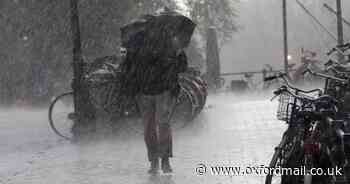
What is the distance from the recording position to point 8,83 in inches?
925

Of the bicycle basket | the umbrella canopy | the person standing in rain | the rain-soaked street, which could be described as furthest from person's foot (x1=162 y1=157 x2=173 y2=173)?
the bicycle basket

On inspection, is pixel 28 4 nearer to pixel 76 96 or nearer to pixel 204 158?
pixel 76 96

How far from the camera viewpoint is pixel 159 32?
7.62m

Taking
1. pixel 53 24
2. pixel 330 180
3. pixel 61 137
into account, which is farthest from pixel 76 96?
pixel 53 24

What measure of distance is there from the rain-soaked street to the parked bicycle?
1837 millimetres

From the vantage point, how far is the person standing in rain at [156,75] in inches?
295

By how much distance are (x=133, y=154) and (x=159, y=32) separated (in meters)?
2.25

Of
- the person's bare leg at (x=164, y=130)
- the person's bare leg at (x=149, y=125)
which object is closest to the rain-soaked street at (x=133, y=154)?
the person's bare leg at (x=164, y=130)

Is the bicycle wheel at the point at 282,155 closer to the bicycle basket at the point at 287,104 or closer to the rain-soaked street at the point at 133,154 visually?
the bicycle basket at the point at 287,104

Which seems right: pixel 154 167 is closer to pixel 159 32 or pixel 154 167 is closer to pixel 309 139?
pixel 159 32

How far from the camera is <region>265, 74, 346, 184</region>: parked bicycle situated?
4.66 metres

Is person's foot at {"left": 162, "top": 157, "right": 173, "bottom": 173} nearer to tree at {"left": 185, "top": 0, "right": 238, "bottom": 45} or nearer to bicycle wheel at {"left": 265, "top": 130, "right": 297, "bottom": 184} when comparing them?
bicycle wheel at {"left": 265, "top": 130, "right": 297, "bottom": 184}

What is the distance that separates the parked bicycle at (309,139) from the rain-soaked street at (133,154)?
1.84 m

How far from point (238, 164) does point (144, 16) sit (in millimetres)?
2112
